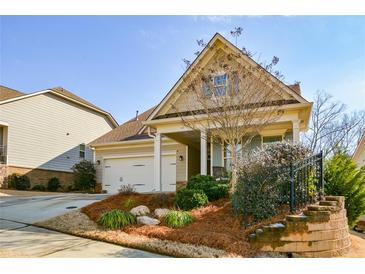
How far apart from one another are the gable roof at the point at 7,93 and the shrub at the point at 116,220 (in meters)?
14.5

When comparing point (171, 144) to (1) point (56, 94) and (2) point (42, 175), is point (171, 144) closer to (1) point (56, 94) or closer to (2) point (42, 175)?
(2) point (42, 175)

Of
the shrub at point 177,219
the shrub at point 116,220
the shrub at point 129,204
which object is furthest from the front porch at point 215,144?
the shrub at point 116,220

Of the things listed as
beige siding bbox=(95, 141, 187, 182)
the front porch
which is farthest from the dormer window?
beige siding bbox=(95, 141, 187, 182)

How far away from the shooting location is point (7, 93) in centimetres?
2097

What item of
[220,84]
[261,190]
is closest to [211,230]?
[261,190]

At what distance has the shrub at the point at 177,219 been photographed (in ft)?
25.1

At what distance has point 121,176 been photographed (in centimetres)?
1820

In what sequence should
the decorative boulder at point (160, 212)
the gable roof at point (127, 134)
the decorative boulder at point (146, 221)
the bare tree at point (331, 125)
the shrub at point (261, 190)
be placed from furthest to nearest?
the bare tree at point (331, 125), the gable roof at point (127, 134), the decorative boulder at point (160, 212), the decorative boulder at point (146, 221), the shrub at point (261, 190)

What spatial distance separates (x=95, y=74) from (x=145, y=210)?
18.6ft

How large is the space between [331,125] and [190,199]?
61.8 feet

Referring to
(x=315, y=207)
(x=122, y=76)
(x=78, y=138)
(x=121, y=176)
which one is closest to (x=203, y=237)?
(x=315, y=207)

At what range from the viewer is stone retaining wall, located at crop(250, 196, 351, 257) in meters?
6.54

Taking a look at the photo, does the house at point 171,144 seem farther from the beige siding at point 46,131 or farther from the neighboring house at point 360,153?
the neighboring house at point 360,153
